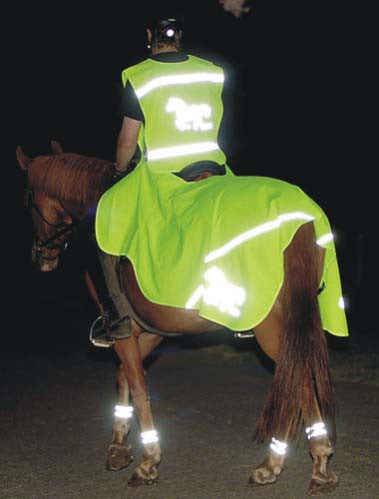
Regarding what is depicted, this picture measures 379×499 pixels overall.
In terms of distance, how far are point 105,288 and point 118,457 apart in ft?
3.60

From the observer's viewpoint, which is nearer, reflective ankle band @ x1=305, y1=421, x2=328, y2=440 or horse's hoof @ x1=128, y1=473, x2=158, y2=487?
reflective ankle band @ x1=305, y1=421, x2=328, y2=440

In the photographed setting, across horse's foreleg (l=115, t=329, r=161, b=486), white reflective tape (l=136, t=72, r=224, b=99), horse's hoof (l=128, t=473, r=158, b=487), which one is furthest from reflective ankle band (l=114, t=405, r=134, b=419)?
white reflective tape (l=136, t=72, r=224, b=99)

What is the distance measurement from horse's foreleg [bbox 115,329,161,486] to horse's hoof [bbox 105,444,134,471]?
0.35 meters

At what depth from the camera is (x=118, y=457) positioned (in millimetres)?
6785

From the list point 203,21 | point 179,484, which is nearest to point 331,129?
point 203,21

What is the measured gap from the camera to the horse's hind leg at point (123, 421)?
6.76 meters

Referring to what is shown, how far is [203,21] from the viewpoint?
1343 cm

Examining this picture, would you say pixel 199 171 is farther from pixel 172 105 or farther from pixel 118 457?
pixel 118 457

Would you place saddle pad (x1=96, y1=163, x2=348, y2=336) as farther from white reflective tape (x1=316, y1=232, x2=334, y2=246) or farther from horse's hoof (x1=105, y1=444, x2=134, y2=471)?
horse's hoof (x1=105, y1=444, x2=134, y2=471)

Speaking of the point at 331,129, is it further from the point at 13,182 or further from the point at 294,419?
the point at 13,182

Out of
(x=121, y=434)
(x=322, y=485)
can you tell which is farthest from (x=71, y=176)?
(x=322, y=485)

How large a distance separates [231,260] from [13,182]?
16578 millimetres

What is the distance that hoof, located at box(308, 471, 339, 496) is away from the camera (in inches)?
231

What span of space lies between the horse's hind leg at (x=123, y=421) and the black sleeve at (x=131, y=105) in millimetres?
1439
